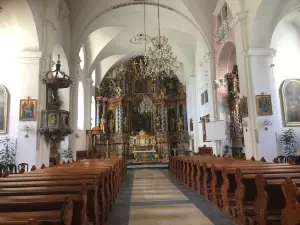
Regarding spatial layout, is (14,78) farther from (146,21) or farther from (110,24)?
(146,21)

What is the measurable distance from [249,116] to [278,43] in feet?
13.7

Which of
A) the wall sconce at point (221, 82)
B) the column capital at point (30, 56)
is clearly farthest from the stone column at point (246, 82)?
the column capital at point (30, 56)

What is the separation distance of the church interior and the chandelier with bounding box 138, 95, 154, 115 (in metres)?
3.35

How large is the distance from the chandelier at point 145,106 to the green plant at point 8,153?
1158cm

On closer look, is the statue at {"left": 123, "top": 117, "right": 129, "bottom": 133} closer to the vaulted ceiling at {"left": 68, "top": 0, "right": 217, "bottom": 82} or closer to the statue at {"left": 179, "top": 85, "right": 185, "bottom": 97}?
the statue at {"left": 179, "top": 85, "right": 185, "bottom": 97}

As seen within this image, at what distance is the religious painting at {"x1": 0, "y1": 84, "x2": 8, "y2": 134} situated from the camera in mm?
9070

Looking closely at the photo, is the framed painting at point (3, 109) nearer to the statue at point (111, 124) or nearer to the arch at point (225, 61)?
the arch at point (225, 61)

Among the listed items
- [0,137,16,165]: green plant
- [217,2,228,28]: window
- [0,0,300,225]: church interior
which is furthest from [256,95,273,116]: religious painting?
[0,137,16,165]: green plant

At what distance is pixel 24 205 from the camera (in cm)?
215

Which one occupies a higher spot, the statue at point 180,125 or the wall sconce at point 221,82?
the wall sconce at point 221,82

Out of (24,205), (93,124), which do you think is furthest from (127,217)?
(93,124)

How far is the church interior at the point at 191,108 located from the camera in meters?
3.32

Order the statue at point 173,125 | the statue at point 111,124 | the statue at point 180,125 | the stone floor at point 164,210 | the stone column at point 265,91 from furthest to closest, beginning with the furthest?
the statue at point 173,125 < the statue at point 111,124 < the statue at point 180,125 < the stone column at point 265,91 < the stone floor at point 164,210

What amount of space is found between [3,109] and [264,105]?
930 cm
